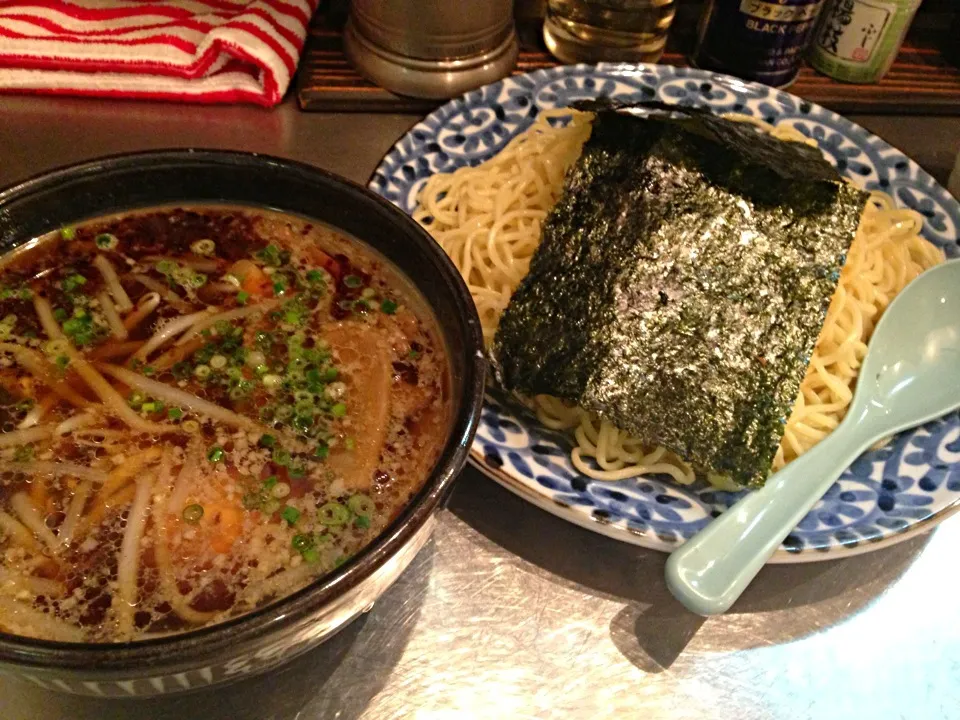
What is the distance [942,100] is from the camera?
1979 millimetres

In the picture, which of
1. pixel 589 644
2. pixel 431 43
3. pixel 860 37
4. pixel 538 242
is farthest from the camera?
pixel 860 37

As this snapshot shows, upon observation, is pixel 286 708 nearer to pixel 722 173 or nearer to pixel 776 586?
pixel 776 586

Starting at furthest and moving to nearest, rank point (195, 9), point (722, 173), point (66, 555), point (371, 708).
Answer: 1. point (195, 9)
2. point (722, 173)
3. point (371, 708)
4. point (66, 555)

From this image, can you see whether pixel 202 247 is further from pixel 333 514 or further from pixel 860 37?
pixel 860 37

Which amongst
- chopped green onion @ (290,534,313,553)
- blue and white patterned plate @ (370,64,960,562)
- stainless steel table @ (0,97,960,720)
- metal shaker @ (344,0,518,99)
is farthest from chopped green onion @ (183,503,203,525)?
metal shaker @ (344,0,518,99)

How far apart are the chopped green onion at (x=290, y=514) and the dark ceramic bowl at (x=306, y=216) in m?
0.12

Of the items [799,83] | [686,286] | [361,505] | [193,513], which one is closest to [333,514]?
[361,505]

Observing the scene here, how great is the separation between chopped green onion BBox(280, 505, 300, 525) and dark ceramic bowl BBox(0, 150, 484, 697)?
0.39ft

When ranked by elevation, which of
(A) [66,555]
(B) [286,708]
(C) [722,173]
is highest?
(C) [722,173]

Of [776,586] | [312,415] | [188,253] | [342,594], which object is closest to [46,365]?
[188,253]

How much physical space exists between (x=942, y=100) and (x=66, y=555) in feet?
7.35

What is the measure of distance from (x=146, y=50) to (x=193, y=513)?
4.53 feet

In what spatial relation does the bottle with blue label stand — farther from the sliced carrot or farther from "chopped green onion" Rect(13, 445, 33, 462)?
"chopped green onion" Rect(13, 445, 33, 462)

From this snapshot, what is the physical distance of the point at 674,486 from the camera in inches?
45.8
